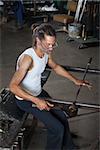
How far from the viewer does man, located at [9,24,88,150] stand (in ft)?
7.57

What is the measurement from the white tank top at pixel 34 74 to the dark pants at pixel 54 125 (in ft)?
0.35

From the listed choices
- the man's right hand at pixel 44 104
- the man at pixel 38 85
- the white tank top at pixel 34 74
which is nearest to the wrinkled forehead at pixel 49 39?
the man at pixel 38 85

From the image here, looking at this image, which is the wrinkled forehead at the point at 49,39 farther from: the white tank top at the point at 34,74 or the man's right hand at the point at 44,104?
the man's right hand at the point at 44,104

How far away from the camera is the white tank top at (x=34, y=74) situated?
2404mm

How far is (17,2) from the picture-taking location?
721 cm

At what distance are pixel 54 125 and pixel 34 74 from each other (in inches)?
17.2

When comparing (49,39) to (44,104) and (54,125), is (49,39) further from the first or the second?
(54,125)

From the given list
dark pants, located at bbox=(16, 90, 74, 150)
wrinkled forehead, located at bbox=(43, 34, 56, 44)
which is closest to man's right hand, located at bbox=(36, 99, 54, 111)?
dark pants, located at bbox=(16, 90, 74, 150)

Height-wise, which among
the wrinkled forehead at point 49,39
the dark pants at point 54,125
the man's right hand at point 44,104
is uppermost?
the wrinkled forehead at point 49,39

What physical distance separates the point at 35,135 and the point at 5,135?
2.64ft

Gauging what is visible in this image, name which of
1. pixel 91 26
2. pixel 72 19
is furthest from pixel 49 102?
pixel 72 19

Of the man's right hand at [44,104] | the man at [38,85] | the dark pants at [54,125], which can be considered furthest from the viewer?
the dark pants at [54,125]

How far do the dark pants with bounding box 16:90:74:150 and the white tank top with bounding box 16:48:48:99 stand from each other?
107 mm

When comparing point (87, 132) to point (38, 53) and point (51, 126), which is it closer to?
point (51, 126)
